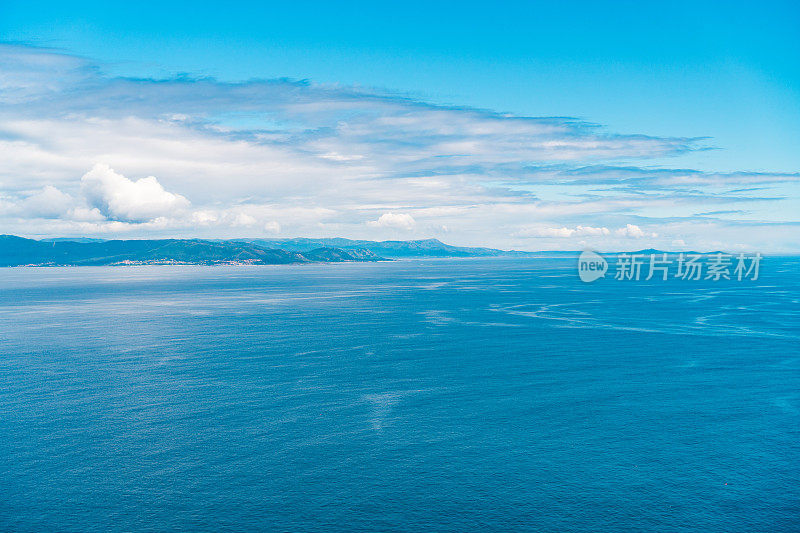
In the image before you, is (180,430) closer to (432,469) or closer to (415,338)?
(432,469)

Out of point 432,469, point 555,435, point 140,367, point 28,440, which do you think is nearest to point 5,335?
point 140,367

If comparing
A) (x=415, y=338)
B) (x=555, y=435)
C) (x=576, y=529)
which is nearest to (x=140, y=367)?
(x=415, y=338)

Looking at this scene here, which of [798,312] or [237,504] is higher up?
[798,312]

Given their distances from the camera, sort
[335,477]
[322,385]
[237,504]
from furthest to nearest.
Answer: [322,385]
[335,477]
[237,504]

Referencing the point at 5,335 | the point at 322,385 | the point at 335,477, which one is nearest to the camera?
the point at 335,477

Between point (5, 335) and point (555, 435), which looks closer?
point (555, 435)

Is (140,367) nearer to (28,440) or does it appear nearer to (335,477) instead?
(28,440)
